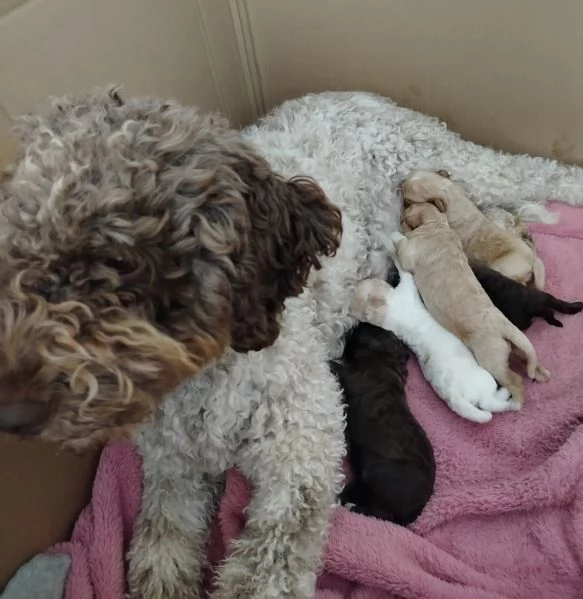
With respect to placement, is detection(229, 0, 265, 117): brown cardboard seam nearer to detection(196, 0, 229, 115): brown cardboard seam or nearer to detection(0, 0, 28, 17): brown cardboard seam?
detection(196, 0, 229, 115): brown cardboard seam

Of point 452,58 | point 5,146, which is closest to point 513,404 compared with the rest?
point 452,58

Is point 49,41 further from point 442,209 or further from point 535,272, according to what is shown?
point 535,272

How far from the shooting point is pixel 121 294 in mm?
1404

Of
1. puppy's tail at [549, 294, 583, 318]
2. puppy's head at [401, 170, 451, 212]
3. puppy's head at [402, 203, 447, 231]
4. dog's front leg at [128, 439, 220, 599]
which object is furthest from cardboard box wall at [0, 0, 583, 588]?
puppy's tail at [549, 294, 583, 318]

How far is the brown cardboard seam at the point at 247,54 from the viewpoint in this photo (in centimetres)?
301

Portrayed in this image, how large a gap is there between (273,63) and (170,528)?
6.57ft

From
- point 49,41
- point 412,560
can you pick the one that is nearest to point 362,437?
point 412,560

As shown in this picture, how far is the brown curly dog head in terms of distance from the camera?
53.8 inches

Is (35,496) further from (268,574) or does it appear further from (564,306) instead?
(564,306)

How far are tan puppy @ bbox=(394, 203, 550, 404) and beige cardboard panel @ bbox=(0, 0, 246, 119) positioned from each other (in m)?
1.06

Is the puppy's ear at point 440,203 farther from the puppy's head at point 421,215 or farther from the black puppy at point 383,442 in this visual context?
the black puppy at point 383,442

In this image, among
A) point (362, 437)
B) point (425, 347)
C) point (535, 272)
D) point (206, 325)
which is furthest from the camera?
point (535, 272)

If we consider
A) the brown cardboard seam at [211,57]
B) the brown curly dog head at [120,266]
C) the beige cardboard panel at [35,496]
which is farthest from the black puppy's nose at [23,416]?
the brown cardboard seam at [211,57]

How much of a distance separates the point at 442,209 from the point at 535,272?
1.38 ft
